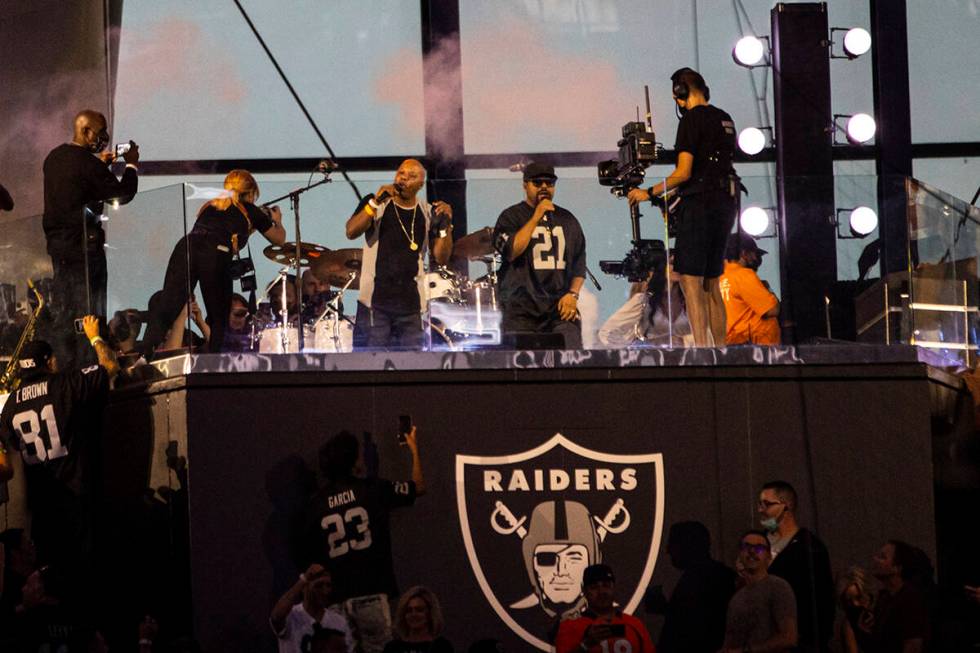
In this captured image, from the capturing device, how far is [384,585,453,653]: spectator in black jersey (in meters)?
10.3

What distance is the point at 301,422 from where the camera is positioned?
11.3m

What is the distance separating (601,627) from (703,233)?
8.92 ft

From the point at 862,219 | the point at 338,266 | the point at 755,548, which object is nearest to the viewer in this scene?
the point at 755,548

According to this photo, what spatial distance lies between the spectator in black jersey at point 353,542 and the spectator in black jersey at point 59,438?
171cm

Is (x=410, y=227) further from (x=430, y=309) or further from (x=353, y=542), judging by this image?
(x=353, y=542)

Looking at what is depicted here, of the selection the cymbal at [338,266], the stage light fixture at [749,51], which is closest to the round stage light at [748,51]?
the stage light fixture at [749,51]

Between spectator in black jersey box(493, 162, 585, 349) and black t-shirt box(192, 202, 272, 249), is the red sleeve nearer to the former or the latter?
spectator in black jersey box(493, 162, 585, 349)

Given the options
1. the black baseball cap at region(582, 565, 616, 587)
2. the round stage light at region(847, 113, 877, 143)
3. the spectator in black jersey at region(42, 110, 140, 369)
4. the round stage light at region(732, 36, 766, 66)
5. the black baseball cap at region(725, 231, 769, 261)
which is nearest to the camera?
the black baseball cap at region(582, 565, 616, 587)

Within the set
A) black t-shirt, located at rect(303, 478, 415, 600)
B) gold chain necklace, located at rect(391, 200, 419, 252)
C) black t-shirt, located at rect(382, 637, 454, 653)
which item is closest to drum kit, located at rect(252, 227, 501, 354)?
gold chain necklace, located at rect(391, 200, 419, 252)

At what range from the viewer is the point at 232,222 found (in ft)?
37.5

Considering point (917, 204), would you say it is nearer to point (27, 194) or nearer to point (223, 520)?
point (223, 520)

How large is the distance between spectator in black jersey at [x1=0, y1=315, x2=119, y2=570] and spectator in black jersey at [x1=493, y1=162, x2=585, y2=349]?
260 centimetres

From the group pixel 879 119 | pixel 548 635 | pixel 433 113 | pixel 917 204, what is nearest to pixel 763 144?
pixel 879 119

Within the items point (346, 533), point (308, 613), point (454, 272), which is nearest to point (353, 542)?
point (346, 533)
